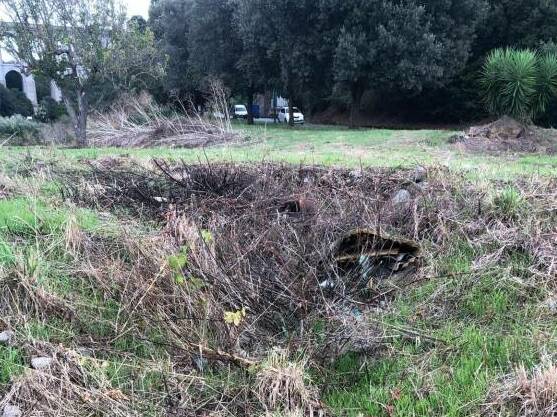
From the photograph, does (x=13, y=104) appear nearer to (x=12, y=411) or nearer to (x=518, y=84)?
(x=518, y=84)

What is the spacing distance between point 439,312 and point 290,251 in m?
1.28

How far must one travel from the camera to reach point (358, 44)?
16641mm

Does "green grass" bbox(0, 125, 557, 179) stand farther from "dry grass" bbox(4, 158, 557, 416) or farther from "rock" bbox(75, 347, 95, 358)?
"rock" bbox(75, 347, 95, 358)

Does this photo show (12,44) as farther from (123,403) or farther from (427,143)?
(123,403)

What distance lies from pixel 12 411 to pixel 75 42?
38.5ft

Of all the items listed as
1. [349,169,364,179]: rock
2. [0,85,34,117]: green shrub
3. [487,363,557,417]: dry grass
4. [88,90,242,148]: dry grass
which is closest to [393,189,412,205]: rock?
[349,169,364,179]: rock

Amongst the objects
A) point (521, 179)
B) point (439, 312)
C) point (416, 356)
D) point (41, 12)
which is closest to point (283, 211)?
point (439, 312)

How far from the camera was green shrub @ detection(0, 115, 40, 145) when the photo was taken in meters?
15.0

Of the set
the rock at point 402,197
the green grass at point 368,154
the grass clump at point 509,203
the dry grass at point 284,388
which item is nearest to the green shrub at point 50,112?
the green grass at point 368,154

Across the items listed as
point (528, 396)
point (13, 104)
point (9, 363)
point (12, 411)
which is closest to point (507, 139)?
point (528, 396)

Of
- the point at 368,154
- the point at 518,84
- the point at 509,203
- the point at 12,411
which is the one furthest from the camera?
the point at 518,84

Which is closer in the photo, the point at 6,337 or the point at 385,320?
the point at 6,337

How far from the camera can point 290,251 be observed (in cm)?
418

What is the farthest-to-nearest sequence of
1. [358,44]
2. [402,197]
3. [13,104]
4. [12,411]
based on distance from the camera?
[13,104] < [358,44] < [402,197] < [12,411]
